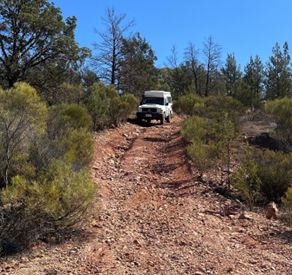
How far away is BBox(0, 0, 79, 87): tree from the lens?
1070 inches

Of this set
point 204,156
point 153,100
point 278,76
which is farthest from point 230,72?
point 204,156

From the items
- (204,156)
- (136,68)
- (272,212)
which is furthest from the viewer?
(136,68)

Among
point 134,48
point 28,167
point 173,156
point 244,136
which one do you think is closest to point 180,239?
point 28,167

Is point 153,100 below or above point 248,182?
above

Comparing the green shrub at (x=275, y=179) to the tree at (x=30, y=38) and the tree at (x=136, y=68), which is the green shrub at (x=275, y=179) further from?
the tree at (x=136, y=68)

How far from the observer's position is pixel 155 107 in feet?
88.1

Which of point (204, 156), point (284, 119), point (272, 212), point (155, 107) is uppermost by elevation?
point (155, 107)

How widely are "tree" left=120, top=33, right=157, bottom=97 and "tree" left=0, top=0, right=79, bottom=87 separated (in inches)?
479

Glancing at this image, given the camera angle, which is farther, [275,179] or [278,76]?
[278,76]

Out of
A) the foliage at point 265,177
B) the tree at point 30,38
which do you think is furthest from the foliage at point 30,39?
the foliage at point 265,177

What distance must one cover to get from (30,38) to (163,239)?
23.6 metres

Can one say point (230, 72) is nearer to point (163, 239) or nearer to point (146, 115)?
point (146, 115)

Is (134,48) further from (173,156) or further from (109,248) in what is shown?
(109,248)

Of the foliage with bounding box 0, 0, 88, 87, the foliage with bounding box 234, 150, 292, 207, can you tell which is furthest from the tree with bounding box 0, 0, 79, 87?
the foliage with bounding box 234, 150, 292, 207
